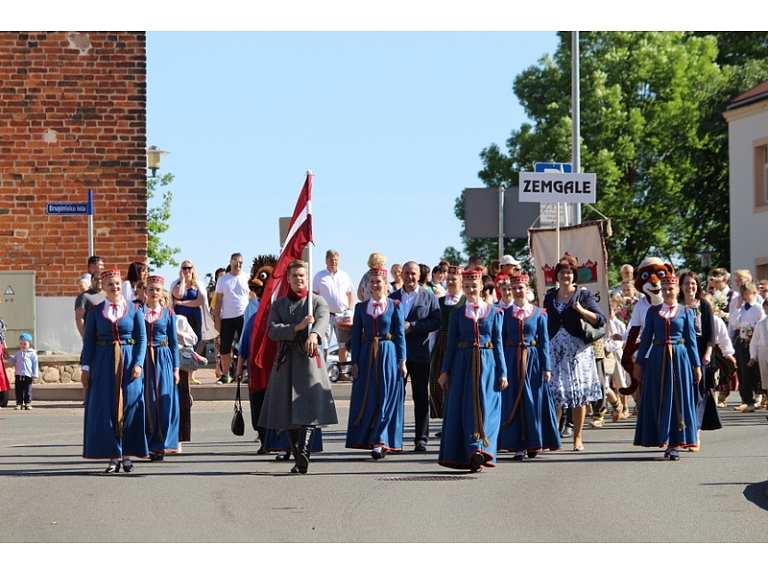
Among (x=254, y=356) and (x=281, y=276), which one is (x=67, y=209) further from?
(x=281, y=276)

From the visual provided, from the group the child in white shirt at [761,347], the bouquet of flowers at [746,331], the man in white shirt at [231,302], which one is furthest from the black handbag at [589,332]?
the man in white shirt at [231,302]

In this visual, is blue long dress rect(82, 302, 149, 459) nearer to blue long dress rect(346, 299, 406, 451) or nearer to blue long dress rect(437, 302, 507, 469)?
blue long dress rect(346, 299, 406, 451)

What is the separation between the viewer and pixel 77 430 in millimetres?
17844

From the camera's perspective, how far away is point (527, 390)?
14.5 metres

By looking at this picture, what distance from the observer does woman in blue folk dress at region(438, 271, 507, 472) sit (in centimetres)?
1330

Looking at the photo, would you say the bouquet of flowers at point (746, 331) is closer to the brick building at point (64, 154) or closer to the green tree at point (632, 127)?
the brick building at point (64, 154)

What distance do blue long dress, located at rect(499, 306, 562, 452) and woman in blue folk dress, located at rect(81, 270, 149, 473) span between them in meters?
3.53

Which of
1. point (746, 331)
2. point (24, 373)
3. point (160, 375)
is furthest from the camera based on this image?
point (24, 373)

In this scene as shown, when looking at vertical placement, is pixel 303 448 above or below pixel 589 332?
below

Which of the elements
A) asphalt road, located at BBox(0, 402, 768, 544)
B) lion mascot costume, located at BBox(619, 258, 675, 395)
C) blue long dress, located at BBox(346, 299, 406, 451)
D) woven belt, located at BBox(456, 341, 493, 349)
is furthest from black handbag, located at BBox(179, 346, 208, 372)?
lion mascot costume, located at BBox(619, 258, 675, 395)

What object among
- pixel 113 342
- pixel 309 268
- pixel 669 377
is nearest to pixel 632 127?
pixel 669 377

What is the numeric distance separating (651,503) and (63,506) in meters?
4.33

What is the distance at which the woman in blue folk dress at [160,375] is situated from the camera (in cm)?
1423

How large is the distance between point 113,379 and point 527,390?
13.0 feet
